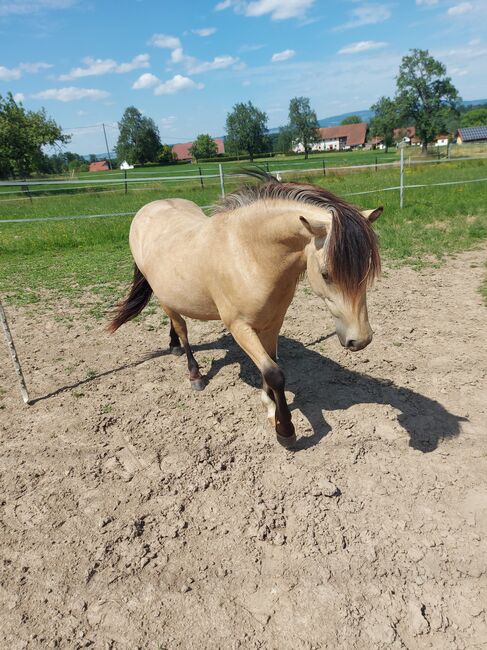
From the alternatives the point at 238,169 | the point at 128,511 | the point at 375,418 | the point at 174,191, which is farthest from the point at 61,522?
the point at 174,191

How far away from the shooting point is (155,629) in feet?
6.04

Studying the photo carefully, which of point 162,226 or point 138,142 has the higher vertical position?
point 138,142

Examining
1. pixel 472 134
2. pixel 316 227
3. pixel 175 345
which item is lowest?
pixel 175 345

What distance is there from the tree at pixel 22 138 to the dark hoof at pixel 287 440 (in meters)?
35.9

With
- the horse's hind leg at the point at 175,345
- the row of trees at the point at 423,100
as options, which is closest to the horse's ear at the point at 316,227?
the horse's hind leg at the point at 175,345

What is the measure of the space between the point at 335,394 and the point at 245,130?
7407cm

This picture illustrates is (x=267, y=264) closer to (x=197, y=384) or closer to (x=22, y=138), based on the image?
(x=197, y=384)

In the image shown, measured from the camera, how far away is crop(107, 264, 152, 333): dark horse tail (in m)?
4.66

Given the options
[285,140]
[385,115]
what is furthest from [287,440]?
[285,140]

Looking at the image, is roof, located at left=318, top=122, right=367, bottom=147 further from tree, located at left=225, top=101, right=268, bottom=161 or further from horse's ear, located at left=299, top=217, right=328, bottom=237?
horse's ear, located at left=299, top=217, right=328, bottom=237

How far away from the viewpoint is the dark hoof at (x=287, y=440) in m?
2.92

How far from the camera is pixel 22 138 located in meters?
31.7

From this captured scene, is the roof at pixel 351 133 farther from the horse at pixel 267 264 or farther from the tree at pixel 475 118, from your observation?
the horse at pixel 267 264

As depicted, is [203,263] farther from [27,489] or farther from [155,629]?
[155,629]
